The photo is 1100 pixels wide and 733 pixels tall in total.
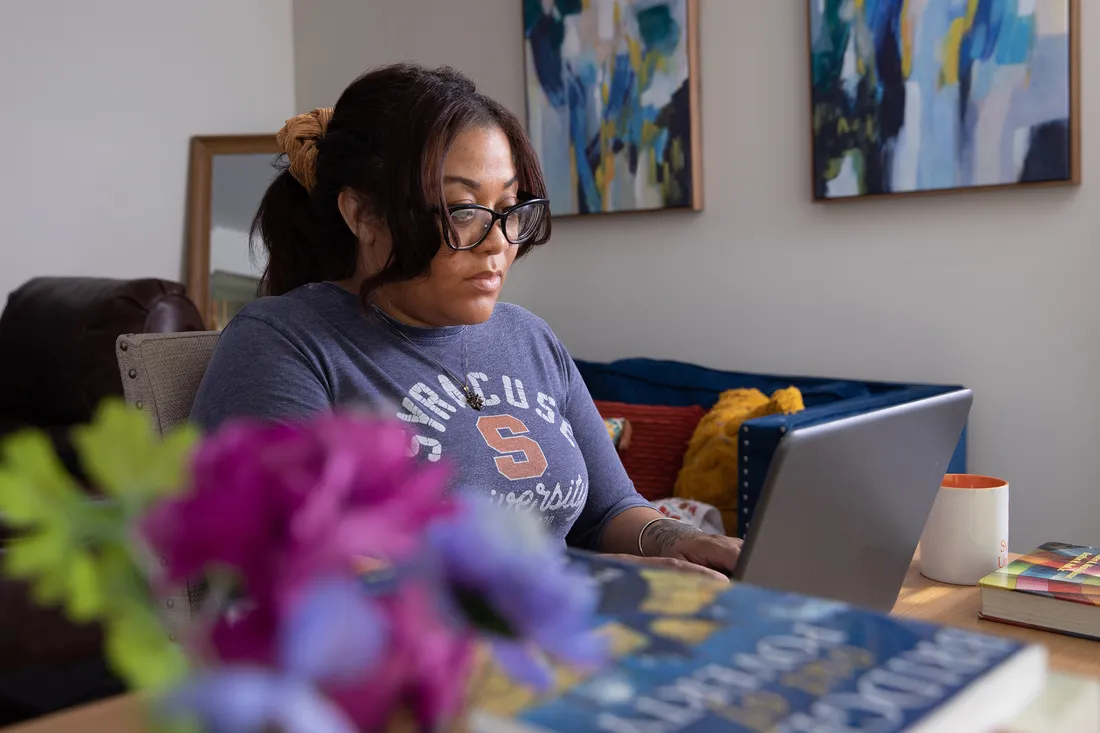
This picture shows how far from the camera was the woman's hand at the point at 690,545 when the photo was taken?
1369 millimetres

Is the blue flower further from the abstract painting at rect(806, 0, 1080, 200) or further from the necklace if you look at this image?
the abstract painting at rect(806, 0, 1080, 200)

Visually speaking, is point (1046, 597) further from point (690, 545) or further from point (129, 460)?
point (129, 460)

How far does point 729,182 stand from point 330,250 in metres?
1.87

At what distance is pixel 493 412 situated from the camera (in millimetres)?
1519

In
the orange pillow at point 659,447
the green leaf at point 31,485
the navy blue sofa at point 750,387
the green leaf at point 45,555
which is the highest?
the green leaf at point 31,485

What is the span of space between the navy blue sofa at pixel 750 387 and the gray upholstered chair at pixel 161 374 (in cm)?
124

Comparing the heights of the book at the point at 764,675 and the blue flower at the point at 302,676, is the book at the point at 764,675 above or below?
below

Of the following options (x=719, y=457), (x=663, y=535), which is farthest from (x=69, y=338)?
(x=663, y=535)

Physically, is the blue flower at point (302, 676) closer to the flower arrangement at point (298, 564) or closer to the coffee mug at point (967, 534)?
the flower arrangement at point (298, 564)

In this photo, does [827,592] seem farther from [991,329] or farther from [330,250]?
[991,329]

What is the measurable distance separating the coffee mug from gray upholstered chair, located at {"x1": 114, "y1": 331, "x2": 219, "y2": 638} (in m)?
0.91

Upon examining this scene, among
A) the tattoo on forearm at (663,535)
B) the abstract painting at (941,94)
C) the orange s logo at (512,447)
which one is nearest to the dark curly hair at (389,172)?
the orange s logo at (512,447)

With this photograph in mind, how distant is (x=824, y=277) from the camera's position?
307cm

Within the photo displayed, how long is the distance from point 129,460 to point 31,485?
0.11 ft
